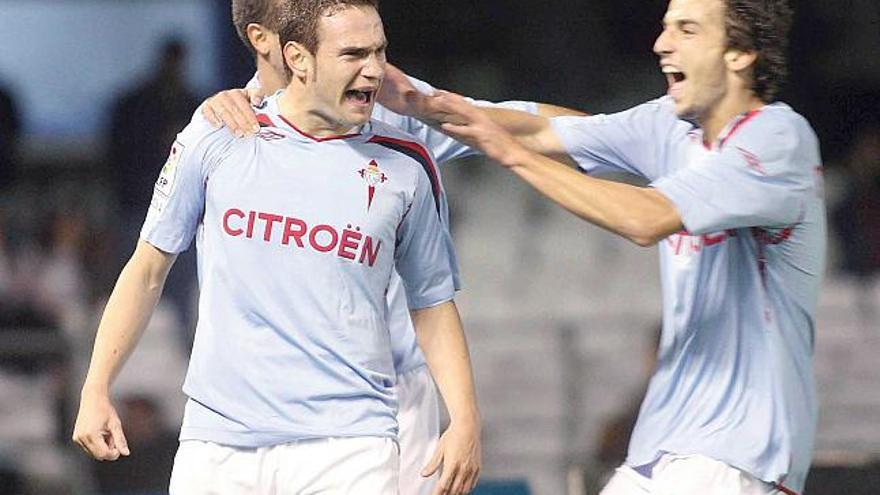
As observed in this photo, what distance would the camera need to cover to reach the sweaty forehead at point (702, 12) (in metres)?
3.72

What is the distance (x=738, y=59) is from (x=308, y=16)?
814mm

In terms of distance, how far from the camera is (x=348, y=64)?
11.8ft

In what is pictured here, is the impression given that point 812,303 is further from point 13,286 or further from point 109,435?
point 13,286

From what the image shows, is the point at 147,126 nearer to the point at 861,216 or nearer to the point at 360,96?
the point at 861,216

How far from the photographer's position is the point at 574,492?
4.92m

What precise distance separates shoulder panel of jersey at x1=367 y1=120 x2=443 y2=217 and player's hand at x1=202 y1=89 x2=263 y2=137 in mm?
226

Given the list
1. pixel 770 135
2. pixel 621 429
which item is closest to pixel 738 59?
pixel 770 135

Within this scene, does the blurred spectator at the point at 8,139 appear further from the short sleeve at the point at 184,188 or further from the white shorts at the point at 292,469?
the white shorts at the point at 292,469

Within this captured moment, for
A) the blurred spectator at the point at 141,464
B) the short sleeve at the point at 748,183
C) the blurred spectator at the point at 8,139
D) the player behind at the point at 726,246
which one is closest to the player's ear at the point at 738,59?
the player behind at the point at 726,246

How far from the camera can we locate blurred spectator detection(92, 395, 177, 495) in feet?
23.8

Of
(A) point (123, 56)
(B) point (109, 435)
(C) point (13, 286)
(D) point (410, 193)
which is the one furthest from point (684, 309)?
(A) point (123, 56)

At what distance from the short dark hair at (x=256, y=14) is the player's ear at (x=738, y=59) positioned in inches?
33.5

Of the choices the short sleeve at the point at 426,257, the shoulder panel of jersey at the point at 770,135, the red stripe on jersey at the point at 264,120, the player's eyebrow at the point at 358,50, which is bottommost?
the short sleeve at the point at 426,257

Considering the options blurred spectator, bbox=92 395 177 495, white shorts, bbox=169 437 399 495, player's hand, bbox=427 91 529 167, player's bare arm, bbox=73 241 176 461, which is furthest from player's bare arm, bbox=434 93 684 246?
blurred spectator, bbox=92 395 177 495
